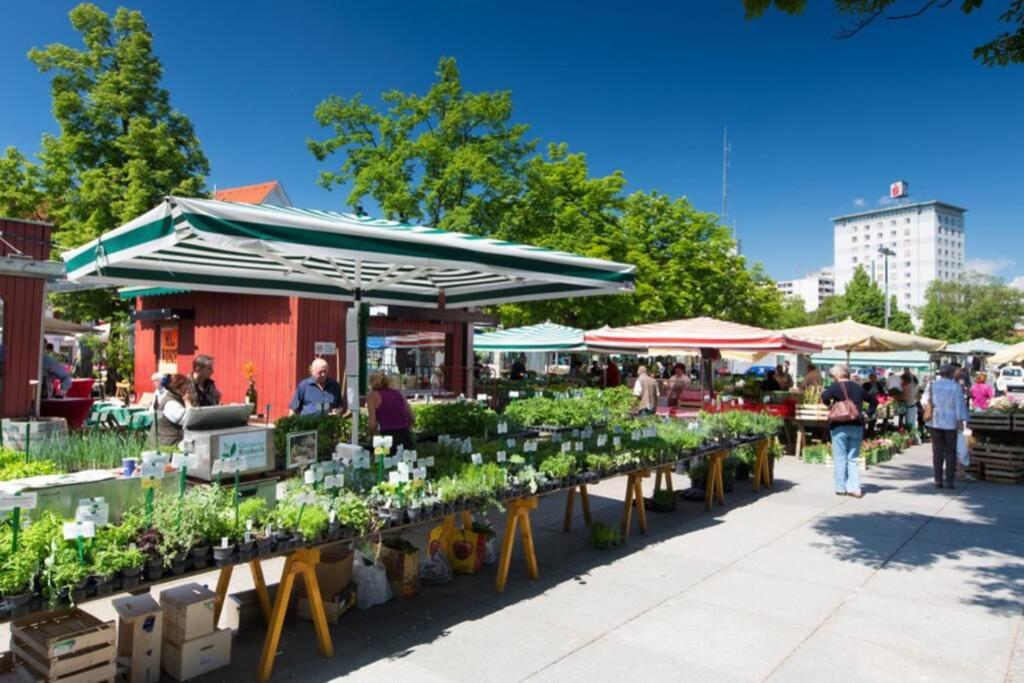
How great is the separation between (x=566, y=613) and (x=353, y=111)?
20.9 meters

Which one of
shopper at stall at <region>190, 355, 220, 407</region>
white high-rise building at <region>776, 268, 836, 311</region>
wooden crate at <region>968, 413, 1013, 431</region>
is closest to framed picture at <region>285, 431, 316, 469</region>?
shopper at stall at <region>190, 355, 220, 407</region>

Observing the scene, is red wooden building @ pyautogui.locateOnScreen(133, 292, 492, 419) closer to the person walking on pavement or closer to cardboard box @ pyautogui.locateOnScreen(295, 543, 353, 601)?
cardboard box @ pyautogui.locateOnScreen(295, 543, 353, 601)

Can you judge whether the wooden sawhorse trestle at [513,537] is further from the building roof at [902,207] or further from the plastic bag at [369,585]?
the building roof at [902,207]

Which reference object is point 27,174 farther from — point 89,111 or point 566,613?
point 566,613

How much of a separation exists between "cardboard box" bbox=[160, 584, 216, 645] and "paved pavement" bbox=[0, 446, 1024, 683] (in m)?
0.27

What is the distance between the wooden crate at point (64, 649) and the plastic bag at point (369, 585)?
172 centimetres

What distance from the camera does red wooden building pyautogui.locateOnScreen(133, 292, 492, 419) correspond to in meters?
13.7

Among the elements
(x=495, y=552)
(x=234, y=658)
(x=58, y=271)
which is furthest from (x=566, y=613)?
(x=58, y=271)

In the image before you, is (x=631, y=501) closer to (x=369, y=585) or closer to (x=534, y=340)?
(x=369, y=585)

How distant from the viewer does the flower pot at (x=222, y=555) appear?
10.6 feet

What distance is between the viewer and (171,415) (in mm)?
5648

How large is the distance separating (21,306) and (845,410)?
11.2m

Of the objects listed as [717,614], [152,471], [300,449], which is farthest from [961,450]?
[152,471]

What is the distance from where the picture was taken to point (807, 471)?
10805 mm
